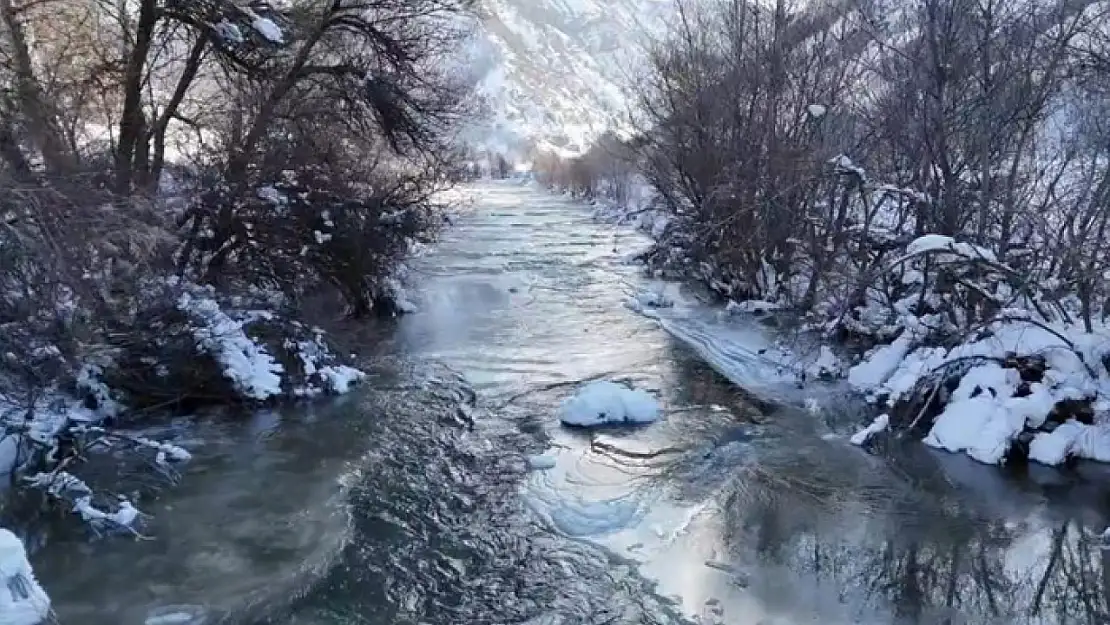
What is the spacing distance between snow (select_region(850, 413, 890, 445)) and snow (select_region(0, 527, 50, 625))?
7.48 m

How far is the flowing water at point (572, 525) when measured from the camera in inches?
264

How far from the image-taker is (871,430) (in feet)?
33.5

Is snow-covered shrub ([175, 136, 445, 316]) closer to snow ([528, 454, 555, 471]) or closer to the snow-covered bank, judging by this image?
the snow-covered bank

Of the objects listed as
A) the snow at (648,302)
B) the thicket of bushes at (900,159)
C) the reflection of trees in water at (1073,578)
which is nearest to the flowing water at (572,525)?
the reflection of trees in water at (1073,578)

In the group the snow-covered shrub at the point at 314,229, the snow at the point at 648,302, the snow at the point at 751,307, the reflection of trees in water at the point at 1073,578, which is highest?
the snow-covered shrub at the point at 314,229

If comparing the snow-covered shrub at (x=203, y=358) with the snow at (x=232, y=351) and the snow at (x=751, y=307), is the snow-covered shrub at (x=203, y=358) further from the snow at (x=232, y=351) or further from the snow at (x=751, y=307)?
the snow at (x=751, y=307)

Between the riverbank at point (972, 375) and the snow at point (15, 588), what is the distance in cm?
751

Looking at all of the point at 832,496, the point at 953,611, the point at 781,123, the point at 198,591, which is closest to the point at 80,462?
the point at 198,591

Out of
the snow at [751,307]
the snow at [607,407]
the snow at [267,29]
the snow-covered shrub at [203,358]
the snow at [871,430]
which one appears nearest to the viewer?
the snow at [871,430]

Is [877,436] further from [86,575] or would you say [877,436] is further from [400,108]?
[400,108]

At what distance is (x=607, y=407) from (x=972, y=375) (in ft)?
12.6

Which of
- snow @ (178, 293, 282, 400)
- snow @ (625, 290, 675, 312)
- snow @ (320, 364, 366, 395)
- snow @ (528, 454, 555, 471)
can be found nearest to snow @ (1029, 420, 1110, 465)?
snow @ (528, 454, 555, 471)

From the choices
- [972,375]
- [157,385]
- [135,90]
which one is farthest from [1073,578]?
[135,90]

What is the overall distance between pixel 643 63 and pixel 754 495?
16.7 m
